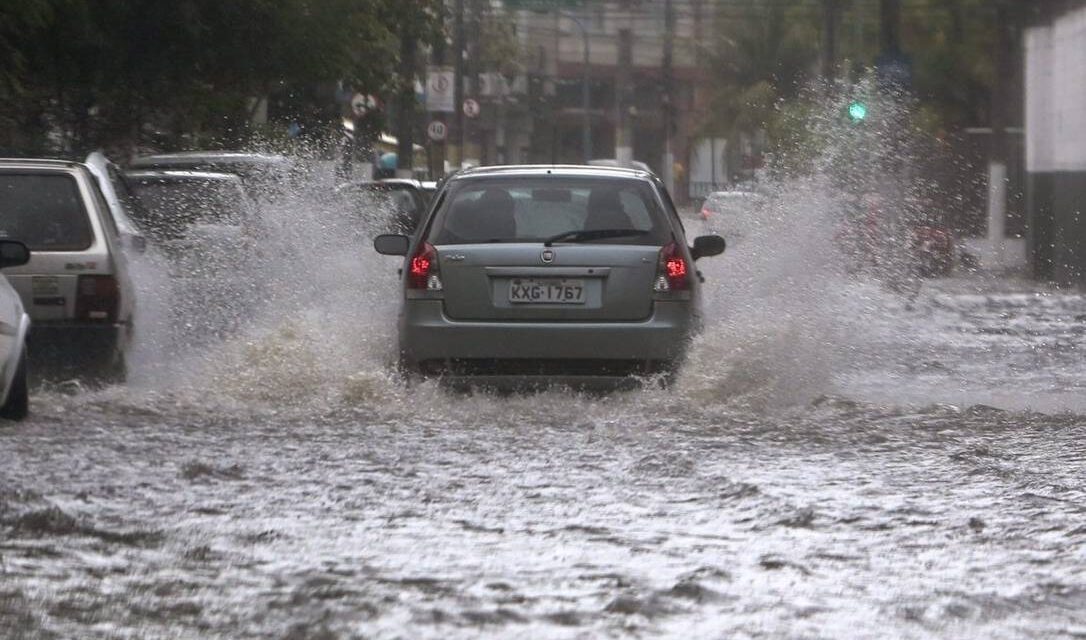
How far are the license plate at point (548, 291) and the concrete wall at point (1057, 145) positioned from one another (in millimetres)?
17501

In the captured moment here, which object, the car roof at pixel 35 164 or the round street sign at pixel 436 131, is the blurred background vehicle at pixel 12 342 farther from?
the round street sign at pixel 436 131

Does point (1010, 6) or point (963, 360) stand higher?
point (1010, 6)

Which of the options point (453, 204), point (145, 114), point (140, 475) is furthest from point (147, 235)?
point (145, 114)

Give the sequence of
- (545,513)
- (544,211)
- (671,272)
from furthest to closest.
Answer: (544,211) < (671,272) < (545,513)

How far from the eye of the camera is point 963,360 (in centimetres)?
1566

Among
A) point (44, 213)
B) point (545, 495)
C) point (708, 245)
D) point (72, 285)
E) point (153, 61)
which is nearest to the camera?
point (545, 495)

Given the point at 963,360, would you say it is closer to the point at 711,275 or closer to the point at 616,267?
the point at 711,275

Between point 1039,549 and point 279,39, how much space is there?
1924 cm

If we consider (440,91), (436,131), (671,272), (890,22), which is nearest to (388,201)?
(890,22)

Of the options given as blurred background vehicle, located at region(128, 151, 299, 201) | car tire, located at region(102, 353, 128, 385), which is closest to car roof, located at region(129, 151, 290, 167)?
blurred background vehicle, located at region(128, 151, 299, 201)

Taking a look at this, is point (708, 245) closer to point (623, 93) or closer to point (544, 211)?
point (544, 211)

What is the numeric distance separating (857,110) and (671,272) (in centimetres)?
1607

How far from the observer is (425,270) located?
11.2m

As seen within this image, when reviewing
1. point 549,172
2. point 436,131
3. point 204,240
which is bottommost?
point 436,131
